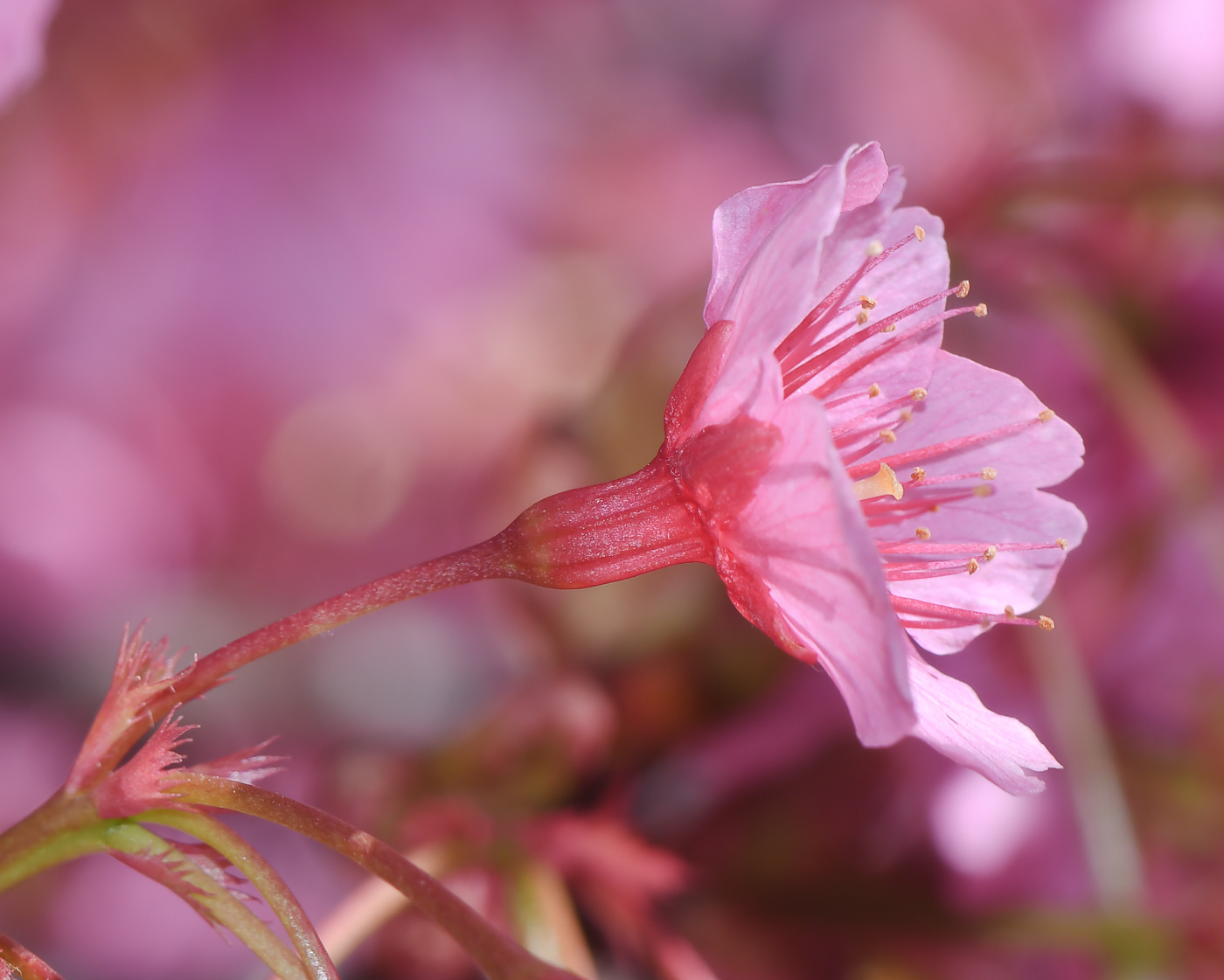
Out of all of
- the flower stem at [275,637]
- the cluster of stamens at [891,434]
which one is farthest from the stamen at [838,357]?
the flower stem at [275,637]

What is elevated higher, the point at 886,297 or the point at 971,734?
the point at 886,297

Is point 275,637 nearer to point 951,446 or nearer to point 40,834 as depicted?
point 40,834

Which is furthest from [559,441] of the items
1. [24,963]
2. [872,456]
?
[24,963]

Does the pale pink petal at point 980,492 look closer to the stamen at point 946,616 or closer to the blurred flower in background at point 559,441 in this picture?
the stamen at point 946,616

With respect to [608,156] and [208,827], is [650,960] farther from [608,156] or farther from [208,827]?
[608,156]

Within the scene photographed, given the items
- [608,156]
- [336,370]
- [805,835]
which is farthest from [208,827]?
[608,156]

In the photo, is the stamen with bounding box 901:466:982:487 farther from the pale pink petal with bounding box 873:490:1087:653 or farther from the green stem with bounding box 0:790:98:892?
the green stem with bounding box 0:790:98:892
